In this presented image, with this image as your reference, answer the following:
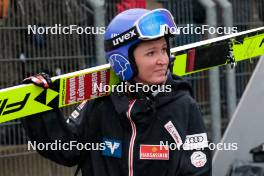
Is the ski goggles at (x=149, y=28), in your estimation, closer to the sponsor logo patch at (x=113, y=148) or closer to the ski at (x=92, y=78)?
the ski at (x=92, y=78)

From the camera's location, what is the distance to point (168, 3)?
605 cm

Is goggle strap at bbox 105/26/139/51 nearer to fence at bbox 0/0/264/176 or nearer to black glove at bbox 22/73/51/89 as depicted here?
black glove at bbox 22/73/51/89

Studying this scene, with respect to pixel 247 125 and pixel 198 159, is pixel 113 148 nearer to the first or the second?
pixel 198 159

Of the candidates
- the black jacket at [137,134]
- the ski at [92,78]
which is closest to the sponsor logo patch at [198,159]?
the black jacket at [137,134]

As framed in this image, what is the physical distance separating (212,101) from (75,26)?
160cm

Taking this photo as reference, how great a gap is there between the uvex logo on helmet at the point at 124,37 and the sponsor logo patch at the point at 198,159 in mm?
577

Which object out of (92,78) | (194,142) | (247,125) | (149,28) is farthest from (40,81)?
(247,125)

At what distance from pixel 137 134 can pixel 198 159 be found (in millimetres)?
284

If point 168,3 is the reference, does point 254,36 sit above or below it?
below

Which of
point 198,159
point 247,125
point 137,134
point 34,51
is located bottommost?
point 198,159

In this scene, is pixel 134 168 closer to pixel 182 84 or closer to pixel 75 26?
pixel 182 84

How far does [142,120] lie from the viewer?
9.34ft

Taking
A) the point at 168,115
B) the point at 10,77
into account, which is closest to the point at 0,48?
the point at 10,77

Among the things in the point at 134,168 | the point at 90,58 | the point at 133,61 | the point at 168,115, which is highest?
the point at 90,58
